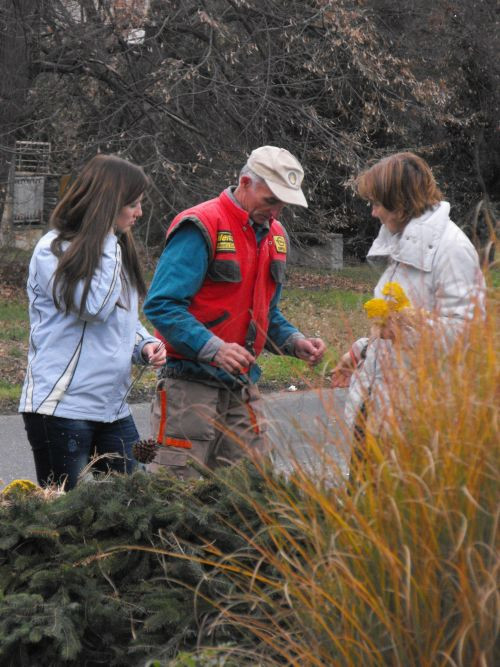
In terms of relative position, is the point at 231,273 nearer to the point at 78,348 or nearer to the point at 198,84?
the point at 78,348

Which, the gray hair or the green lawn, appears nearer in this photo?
the gray hair

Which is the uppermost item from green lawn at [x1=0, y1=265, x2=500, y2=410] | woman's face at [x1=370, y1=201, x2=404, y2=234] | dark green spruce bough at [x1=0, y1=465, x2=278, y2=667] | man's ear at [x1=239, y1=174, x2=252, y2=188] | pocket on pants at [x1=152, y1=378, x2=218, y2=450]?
man's ear at [x1=239, y1=174, x2=252, y2=188]

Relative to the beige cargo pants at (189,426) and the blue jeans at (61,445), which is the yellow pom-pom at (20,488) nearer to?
the blue jeans at (61,445)

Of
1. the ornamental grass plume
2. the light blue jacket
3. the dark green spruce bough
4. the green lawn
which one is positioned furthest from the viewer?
the green lawn

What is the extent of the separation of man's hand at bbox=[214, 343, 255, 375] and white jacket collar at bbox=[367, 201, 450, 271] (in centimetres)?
65

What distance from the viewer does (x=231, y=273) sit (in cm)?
417

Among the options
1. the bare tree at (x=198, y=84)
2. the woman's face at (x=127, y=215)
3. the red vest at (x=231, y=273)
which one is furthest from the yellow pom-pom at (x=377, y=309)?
the bare tree at (x=198, y=84)

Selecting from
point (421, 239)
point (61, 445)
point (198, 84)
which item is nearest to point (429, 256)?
point (421, 239)

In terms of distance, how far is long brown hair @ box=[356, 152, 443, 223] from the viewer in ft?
13.3

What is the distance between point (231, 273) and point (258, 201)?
31 centimetres

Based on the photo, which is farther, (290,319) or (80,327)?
(290,319)

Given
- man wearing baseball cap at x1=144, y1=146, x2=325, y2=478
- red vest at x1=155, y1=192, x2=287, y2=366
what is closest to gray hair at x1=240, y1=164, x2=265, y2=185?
man wearing baseball cap at x1=144, y1=146, x2=325, y2=478

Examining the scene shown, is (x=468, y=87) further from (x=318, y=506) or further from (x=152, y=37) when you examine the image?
(x=318, y=506)

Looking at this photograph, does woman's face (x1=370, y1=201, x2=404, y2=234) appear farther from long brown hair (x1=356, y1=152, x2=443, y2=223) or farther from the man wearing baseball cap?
the man wearing baseball cap
